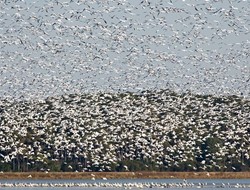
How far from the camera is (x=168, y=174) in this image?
10962cm

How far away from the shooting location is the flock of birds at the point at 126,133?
97.7 meters

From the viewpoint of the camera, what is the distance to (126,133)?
99.2 metres

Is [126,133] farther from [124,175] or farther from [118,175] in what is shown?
[124,175]

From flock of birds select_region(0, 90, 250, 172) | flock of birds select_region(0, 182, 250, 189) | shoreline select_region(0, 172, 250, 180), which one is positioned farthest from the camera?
shoreline select_region(0, 172, 250, 180)

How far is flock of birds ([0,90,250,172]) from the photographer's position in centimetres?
9769

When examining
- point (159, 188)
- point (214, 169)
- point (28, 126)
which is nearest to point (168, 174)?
point (214, 169)

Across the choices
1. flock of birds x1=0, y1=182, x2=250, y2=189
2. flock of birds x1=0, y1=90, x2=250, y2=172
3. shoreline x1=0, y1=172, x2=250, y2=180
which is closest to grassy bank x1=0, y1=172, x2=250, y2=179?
shoreline x1=0, y1=172, x2=250, y2=180

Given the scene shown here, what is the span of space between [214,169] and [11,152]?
49.4 feet

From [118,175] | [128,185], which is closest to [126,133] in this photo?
[128,185]

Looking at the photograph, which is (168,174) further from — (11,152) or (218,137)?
(11,152)

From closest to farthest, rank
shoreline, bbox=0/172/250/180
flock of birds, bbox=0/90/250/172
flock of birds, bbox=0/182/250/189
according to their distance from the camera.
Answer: flock of birds, bbox=0/182/250/189, flock of birds, bbox=0/90/250/172, shoreline, bbox=0/172/250/180

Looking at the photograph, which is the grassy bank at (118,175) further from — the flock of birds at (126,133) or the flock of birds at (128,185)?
the flock of birds at (128,185)

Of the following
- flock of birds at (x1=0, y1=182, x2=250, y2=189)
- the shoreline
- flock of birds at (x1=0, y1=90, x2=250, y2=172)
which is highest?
flock of birds at (x1=0, y1=90, x2=250, y2=172)

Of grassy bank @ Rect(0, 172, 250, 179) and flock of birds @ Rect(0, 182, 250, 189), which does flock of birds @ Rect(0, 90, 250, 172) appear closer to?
grassy bank @ Rect(0, 172, 250, 179)
